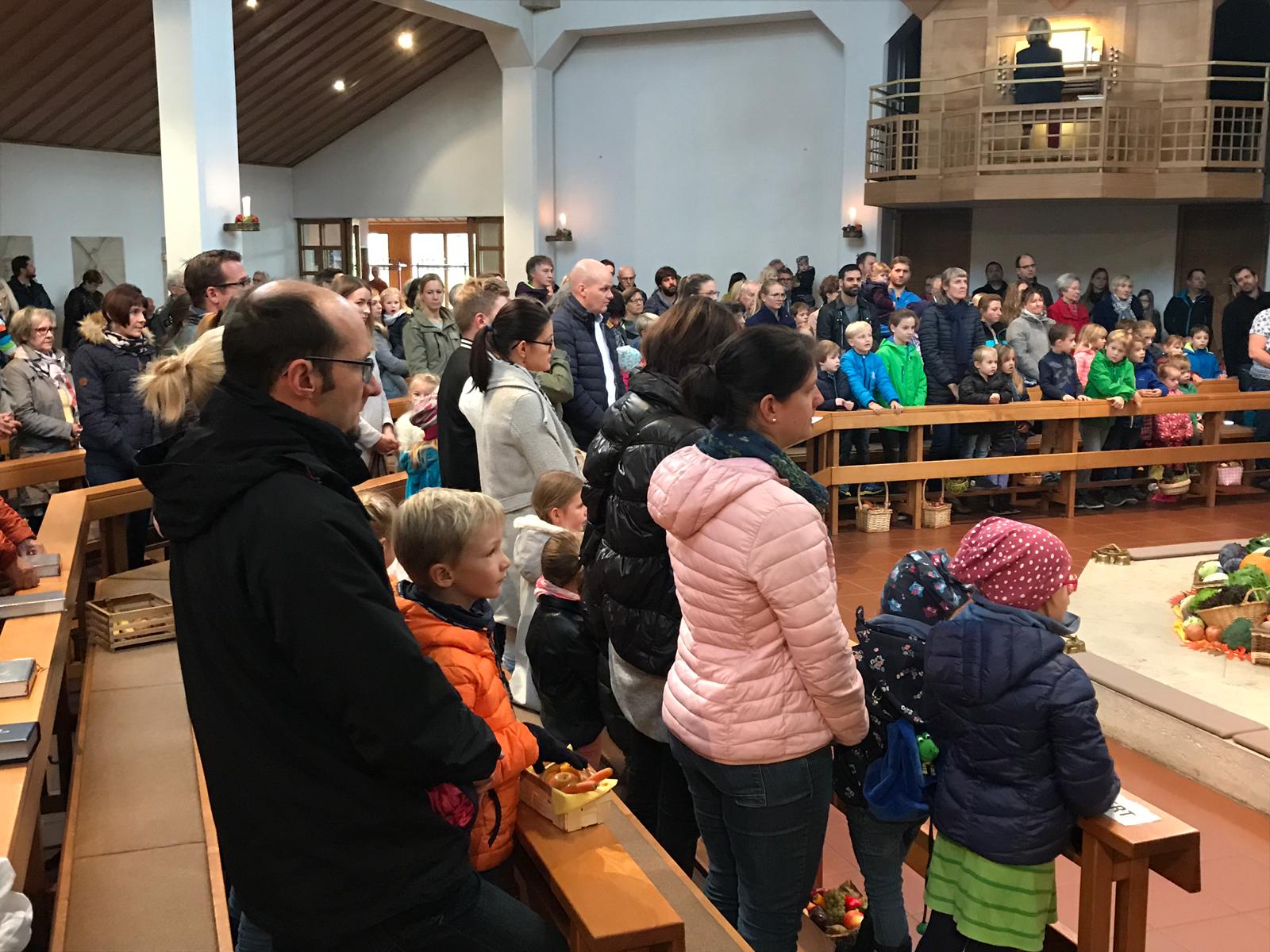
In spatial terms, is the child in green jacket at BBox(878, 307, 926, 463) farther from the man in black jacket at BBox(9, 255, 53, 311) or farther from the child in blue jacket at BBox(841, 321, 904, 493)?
the man in black jacket at BBox(9, 255, 53, 311)

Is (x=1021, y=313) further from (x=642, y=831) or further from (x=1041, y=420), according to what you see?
(x=642, y=831)

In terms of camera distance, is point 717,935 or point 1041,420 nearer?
point 717,935

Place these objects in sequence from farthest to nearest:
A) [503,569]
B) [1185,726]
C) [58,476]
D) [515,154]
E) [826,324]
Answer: [515,154]
[826,324]
[58,476]
[1185,726]
[503,569]

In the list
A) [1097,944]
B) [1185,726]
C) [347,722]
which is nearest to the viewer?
[347,722]

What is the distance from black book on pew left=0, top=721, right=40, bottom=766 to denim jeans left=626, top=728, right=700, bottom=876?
56.2 inches

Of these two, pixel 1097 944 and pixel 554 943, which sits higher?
pixel 554 943

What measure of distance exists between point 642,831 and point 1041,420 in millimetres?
7434

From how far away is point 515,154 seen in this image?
55.2 feet

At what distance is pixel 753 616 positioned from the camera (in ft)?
8.11

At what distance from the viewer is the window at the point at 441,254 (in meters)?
19.6

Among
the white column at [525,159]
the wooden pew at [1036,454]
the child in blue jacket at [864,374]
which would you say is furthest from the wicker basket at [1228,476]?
the white column at [525,159]

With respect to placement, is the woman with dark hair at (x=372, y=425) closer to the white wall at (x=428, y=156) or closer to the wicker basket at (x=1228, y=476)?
the wicker basket at (x=1228, y=476)

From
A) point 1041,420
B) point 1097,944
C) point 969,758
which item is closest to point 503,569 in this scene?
point 969,758

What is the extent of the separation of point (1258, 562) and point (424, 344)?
4846 millimetres
